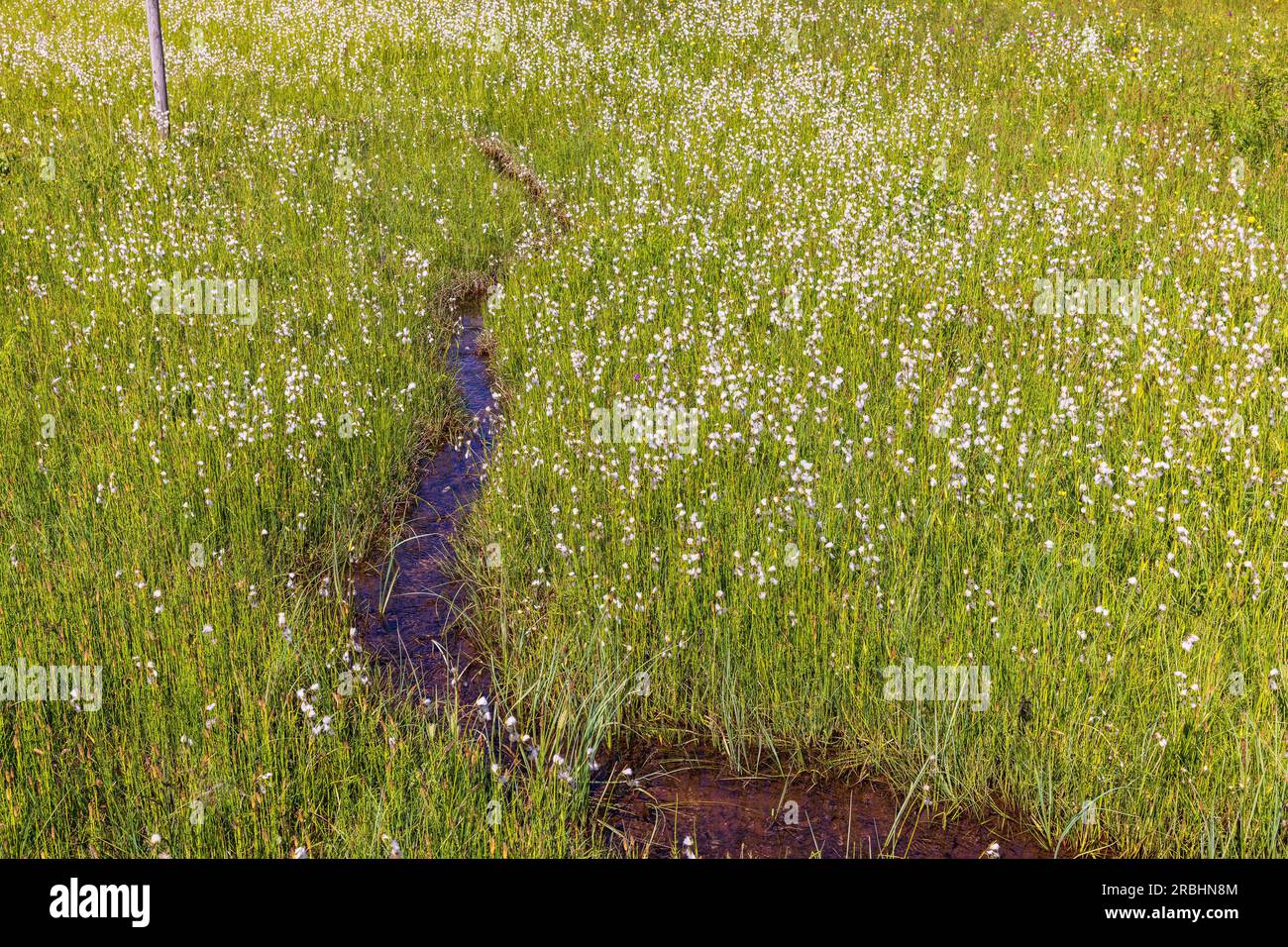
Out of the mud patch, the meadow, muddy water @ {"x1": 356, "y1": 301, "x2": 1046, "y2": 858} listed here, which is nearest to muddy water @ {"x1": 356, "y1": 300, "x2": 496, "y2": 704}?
muddy water @ {"x1": 356, "y1": 301, "x2": 1046, "y2": 858}

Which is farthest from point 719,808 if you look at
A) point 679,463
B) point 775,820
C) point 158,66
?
point 158,66

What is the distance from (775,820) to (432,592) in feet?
9.08

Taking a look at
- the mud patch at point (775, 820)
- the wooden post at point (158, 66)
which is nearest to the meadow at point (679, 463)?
the mud patch at point (775, 820)

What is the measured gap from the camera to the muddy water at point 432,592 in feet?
18.1

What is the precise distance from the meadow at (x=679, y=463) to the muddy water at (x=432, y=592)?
18cm

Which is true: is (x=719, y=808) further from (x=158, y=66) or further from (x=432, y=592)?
(x=158, y=66)

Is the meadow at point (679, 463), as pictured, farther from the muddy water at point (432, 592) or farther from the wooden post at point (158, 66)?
the wooden post at point (158, 66)

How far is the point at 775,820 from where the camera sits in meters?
4.52

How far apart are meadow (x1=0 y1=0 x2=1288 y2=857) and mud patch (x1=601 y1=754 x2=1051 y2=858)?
0.41 feet

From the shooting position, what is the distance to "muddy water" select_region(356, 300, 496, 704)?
18.1 feet
